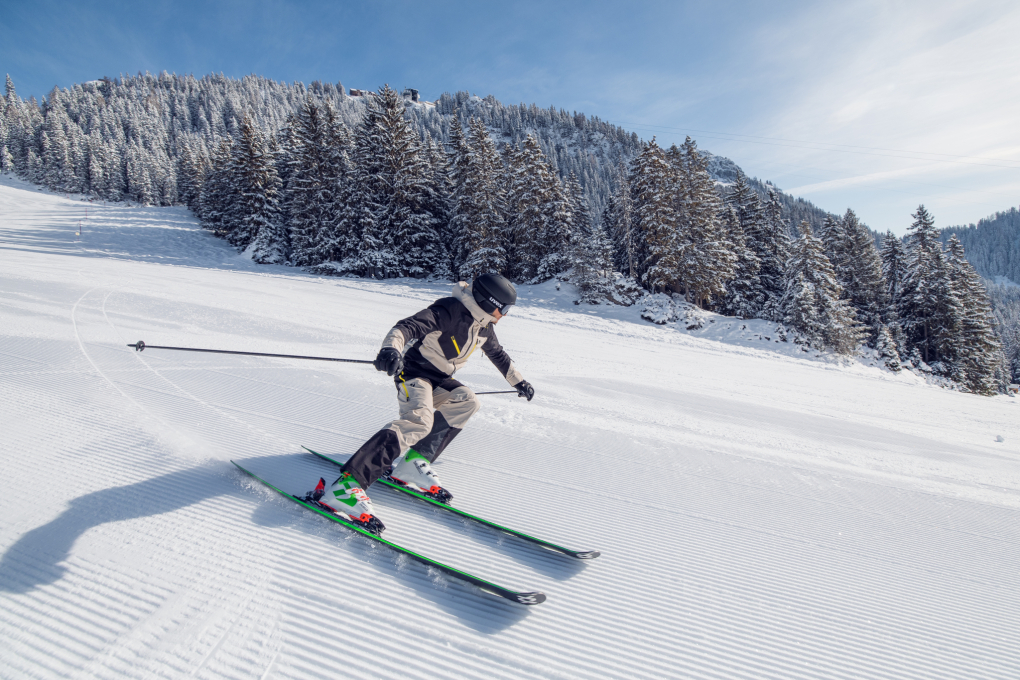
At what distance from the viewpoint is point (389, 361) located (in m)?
2.74

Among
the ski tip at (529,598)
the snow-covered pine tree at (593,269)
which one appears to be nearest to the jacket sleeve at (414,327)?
the ski tip at (529,598)

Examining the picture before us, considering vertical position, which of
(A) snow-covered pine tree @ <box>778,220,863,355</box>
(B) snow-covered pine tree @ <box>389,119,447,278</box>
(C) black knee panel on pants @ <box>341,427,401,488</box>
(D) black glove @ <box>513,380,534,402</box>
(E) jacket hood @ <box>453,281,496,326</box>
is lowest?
(C) black knee panel on pants @ <box>341,427,401,488</box>

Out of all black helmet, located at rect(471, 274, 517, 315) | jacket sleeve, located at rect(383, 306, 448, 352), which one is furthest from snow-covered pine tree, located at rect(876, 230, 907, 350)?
jacket sleeve, located at rect(383, 306, 448, 352)

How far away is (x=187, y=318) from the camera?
8203 millimetres

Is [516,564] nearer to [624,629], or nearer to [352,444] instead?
[624,629]

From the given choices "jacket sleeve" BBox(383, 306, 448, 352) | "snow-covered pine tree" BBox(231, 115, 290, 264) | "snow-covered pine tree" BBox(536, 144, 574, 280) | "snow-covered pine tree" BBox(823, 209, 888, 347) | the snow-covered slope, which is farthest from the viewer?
"snow-covered pine tree" BBox(823, 209, 888, 347)

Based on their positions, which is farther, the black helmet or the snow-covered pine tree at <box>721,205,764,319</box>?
the snow-covered pine tree at <box>721,205,764,319</box>

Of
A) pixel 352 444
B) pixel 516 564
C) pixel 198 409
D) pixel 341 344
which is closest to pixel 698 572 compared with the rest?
pixel 516 564

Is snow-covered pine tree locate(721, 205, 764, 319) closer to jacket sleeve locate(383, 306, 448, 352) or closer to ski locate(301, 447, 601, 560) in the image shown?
jacket sleeve locate(383, 306, 448, 352)

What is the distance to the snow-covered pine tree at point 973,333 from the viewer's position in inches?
961

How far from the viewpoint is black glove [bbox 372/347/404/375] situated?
2.71 m

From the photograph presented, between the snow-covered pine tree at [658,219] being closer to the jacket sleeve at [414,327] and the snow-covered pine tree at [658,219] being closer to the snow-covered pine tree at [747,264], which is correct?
the snow-covered pine tree at [747,264]

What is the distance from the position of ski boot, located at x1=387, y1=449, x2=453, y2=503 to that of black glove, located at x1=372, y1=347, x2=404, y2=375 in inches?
35.1

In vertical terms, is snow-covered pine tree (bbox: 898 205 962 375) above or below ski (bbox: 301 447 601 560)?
above
